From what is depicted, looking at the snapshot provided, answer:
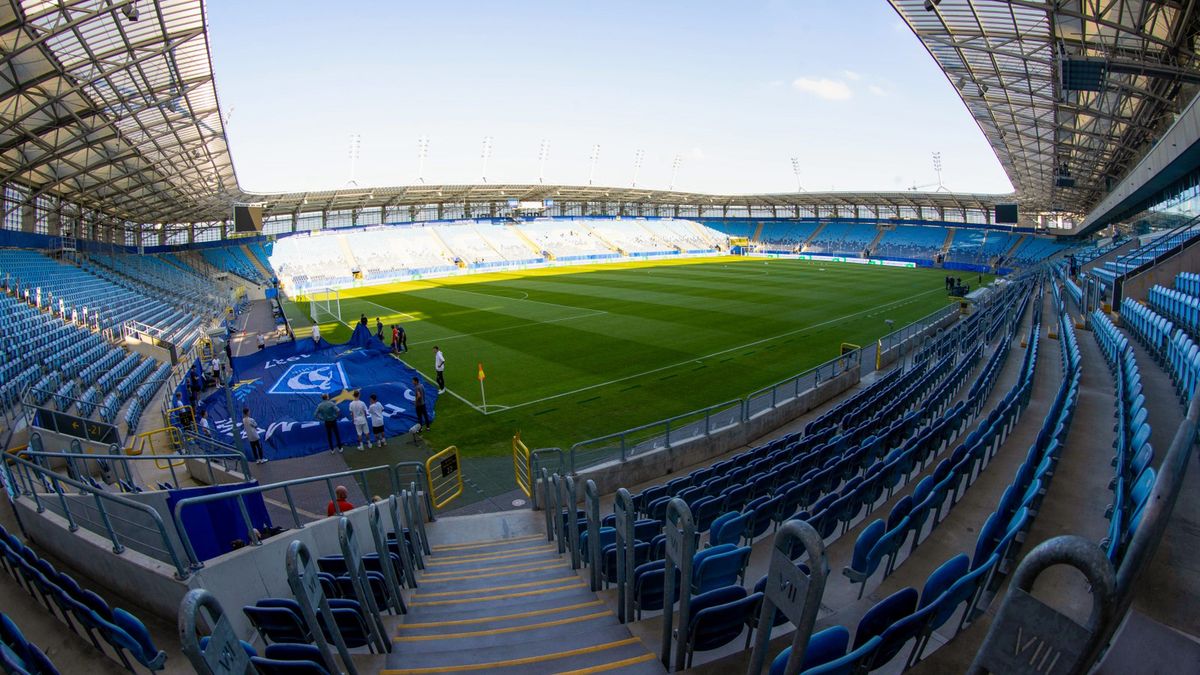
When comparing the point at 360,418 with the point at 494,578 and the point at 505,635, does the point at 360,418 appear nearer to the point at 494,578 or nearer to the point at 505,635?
the point at 494,578

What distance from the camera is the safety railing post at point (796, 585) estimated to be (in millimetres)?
2400

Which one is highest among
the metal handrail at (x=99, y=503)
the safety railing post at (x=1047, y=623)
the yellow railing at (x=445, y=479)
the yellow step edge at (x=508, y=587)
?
the safety railing post at (x=1047, y=623)

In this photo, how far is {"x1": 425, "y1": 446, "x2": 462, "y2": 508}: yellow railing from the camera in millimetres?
11916

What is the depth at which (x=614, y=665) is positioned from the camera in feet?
13.9

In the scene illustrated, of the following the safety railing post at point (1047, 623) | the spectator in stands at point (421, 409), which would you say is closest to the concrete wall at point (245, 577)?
the safety railing post at point (1047, 623)

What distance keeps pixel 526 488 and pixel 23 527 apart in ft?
24.5

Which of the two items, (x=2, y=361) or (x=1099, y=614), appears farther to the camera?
(x=2, y=361)

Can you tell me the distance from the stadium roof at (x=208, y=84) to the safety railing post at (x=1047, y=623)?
23.0 metres

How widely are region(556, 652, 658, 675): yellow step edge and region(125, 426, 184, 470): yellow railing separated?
12.6 metres

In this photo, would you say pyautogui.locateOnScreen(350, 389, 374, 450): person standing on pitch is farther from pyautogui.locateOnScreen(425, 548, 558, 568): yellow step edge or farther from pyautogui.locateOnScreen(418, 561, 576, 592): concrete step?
pyautogui.locateOnScreen(418, 561, 576, 592): concrete step

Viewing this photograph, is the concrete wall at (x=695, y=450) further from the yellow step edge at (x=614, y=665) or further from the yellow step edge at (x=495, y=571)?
the yellow step edge at (x=614, y=665)

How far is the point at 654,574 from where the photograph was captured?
4898 millimetres

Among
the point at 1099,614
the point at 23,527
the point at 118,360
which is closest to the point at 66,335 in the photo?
the point at 118,360

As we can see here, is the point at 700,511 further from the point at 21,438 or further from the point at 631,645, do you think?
the point at 21,438
